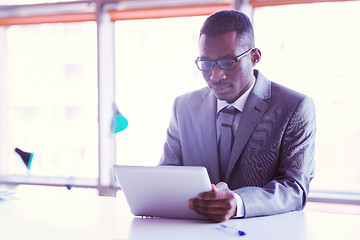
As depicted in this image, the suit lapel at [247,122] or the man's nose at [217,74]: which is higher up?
the man's nose at [217,74]

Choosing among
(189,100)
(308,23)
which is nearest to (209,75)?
(189,100)

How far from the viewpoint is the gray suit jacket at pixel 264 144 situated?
6.10 ft

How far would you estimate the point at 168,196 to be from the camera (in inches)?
60.6

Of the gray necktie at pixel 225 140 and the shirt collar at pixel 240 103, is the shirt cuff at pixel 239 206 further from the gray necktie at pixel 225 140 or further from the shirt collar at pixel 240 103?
the shirt collar at pixel 240 103

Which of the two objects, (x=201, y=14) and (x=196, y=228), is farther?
(x=201, y=14)

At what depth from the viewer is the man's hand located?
4.91ft

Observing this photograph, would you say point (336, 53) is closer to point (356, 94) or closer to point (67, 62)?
point (356, 94)

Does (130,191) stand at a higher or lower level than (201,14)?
lower

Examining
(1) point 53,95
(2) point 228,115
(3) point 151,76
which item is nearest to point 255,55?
(2) point 228,115

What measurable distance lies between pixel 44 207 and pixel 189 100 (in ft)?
3.13

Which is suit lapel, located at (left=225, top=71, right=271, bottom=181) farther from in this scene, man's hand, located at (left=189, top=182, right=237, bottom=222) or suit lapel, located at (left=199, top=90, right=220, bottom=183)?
man's hand, located at (left=189, top=182, right=237, bottom=222)

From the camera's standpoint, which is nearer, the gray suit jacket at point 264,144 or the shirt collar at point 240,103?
the gray suit jacket at point 264,144

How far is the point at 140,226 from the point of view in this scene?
1535 mm

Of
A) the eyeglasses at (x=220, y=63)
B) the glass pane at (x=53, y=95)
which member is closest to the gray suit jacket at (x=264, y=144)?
the eyeglasses at (x=220, y=63)
